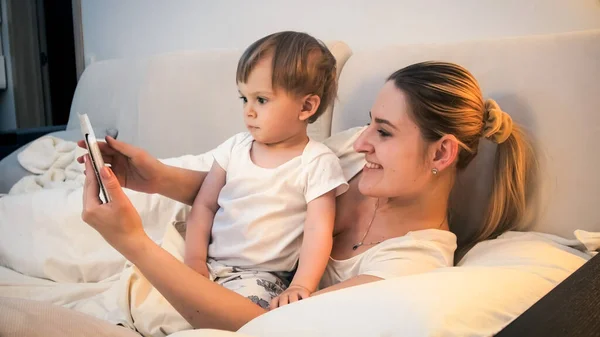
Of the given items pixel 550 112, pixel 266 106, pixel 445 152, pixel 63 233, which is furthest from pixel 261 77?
pixel 63 233

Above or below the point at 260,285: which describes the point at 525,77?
above

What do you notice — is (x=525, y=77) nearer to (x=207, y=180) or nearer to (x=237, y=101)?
(x=207, y=180)

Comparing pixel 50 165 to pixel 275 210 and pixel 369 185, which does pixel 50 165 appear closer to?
pixel 275 210

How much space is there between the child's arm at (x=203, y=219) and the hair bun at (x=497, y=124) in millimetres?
616

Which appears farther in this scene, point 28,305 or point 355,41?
point 355,41

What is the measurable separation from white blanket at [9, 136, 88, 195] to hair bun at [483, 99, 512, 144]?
4.19 feet

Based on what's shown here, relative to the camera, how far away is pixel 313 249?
112 cm

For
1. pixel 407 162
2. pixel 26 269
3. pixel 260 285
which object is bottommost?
pixel 26 269

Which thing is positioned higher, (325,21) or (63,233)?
(325,21)

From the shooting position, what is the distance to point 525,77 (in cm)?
116

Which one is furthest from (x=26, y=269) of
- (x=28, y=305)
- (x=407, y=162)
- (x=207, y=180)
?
(x=407, y=162)

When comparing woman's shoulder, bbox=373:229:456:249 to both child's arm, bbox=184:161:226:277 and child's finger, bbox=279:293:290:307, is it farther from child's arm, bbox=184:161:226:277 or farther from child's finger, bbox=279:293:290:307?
child's arm, bbox=184:161:226:277

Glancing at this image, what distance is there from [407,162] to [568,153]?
31 cm

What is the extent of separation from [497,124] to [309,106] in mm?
412
